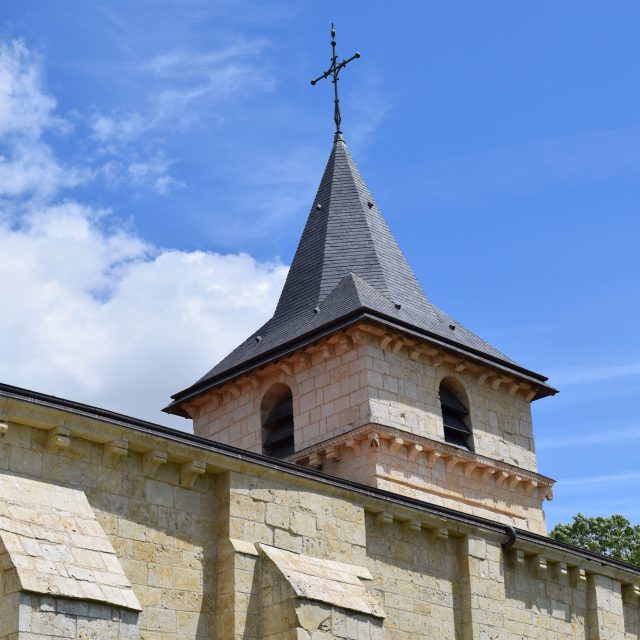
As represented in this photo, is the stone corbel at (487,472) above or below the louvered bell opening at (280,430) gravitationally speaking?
below

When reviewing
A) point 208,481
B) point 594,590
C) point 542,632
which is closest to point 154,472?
point 208,481

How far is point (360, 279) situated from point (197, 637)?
11.0 meters

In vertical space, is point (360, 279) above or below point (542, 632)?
above

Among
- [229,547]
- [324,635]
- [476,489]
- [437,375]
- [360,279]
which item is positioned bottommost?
[324,635]

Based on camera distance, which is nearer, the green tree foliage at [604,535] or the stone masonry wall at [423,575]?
the stone masonry wall at [423,575]

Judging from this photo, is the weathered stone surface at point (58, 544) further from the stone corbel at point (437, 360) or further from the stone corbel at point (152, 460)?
the stone corbel at point (437, 360)

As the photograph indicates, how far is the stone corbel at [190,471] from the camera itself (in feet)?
42.9

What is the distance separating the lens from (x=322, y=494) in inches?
563

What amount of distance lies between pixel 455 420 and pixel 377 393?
204 centimetres

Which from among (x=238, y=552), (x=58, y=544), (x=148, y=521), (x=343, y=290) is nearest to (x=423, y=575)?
(x=238, y=552)

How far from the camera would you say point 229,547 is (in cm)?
1303

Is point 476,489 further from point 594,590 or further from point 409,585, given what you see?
point 409,585

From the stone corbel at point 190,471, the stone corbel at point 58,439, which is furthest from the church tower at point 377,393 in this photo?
the stone corbel at point 58,439

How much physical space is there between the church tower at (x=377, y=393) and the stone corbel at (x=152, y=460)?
723cm
